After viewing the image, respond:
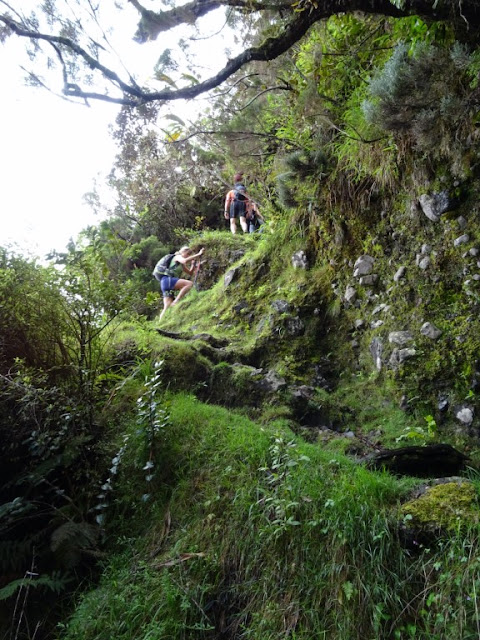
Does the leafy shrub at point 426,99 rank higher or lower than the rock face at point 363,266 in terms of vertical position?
higher

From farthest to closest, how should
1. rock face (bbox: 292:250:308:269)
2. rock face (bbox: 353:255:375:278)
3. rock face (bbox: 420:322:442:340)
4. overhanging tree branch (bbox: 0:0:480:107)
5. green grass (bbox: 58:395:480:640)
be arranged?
rock face (bbox: 292:250:308:269) < rock face (bbox: 353:255:375:278) < rock face (bbox: 420:322:442:340) < overhanging tree branch (bbox: 0:0:480:107) < green grass (bbox: 58:395:480:640)

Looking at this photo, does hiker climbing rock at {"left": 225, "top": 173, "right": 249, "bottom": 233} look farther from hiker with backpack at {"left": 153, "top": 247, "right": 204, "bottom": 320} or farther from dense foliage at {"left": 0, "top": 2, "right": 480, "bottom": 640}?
dense foliage at {"left": 0, "top": 2, "right": 480, "bottom": 640}

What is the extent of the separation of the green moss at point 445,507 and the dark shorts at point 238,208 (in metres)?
8.29

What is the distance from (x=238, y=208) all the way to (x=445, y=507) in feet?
28.0

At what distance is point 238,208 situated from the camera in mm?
9766

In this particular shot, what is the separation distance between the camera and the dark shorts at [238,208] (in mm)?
9680

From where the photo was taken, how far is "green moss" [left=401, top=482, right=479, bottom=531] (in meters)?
2.13

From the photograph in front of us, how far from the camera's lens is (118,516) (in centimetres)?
310

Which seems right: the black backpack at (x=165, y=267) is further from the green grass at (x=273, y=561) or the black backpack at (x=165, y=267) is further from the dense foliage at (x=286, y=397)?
the green grass at (x=273, y=561)

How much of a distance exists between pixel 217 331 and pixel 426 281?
10.2 feet

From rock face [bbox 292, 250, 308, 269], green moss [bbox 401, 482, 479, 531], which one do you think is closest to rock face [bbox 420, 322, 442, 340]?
green moss [bbox 401, 482, 479, 531]

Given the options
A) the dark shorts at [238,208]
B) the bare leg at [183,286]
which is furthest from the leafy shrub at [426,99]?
the dark shorts at [238,208]

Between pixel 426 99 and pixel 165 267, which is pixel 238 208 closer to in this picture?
pixel 165 267

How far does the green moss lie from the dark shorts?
8.29 m
